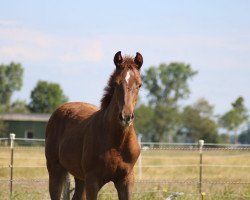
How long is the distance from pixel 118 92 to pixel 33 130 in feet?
160

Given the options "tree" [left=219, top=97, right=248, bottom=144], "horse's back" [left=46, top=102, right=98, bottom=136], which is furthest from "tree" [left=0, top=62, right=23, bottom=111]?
"horse's back" [left=46, top=102, right=98, bottom=136]

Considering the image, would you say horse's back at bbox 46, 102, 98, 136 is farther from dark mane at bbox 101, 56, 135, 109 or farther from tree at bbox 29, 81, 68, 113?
tree at bbox 29, 81, 68, 113

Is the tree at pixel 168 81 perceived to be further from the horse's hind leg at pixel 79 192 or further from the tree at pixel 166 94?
the horse's hind leg at pixel 79 192

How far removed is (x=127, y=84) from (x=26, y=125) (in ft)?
161

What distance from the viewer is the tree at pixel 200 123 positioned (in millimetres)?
58625

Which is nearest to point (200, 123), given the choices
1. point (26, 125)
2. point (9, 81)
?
point (26, 125)

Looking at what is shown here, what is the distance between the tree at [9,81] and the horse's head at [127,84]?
2774 inches

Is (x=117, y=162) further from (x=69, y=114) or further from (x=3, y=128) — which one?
(x=3, y=128)

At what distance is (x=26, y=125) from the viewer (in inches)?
2135

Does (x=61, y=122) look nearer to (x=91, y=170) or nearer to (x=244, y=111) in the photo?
(x=91, y=170)

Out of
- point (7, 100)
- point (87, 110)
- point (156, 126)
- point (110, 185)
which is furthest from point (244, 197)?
point (7, 100)

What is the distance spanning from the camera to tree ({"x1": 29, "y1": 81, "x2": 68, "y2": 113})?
69137 millimetres

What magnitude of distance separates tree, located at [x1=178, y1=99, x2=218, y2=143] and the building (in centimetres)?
1606

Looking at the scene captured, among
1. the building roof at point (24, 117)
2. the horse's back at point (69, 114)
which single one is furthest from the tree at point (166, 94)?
the horse's back at point (69, 114)
